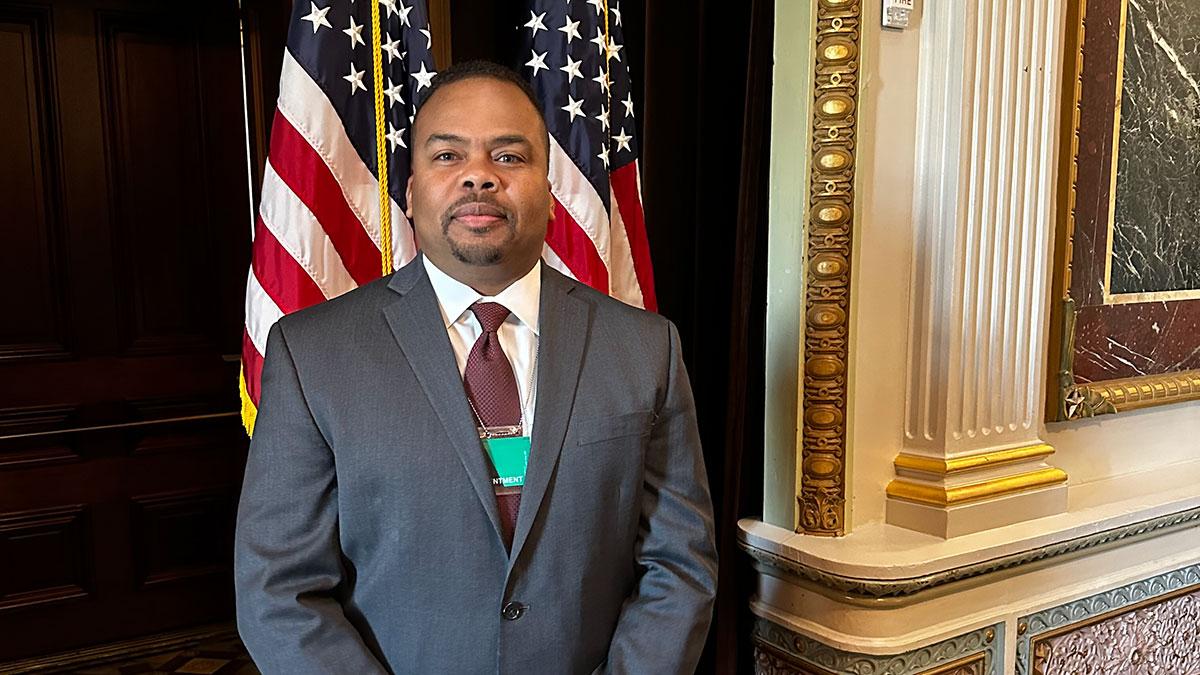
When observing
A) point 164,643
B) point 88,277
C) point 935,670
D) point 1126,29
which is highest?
point 1126,29

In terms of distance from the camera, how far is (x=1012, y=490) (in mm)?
2197

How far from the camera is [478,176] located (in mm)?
1247

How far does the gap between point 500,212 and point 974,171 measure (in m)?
1.25

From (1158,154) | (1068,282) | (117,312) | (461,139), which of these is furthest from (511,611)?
(117,312)

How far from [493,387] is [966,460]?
50.7 inches

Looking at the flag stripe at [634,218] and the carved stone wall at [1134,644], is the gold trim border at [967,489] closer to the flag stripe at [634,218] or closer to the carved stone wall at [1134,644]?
the carved stone wall at [1134,644]

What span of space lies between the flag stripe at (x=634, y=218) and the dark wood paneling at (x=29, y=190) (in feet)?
6.83

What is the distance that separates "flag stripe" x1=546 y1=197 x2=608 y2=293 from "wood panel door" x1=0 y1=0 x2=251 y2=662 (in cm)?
181

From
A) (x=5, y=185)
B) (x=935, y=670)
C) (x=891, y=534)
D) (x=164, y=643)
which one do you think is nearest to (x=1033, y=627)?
(x=935, y=670)

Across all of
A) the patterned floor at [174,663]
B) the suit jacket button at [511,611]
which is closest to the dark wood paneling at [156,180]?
the patterned floor at [174,663]

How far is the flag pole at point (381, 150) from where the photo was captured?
1.80m

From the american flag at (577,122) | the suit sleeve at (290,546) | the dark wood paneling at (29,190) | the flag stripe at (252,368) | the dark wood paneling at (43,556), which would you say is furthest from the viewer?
the dark wood paneling at (43,556)

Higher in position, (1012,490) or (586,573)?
(586,573)

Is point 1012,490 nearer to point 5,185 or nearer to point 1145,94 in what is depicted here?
point 1145,94
